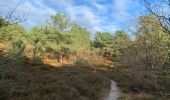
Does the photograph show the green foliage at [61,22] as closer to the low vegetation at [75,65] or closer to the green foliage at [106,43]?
the low vegetation at [75,65]

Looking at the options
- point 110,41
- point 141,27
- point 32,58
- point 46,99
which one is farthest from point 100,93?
point 110,41

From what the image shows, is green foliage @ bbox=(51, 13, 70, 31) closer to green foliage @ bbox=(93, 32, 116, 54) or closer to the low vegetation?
the low vegetation

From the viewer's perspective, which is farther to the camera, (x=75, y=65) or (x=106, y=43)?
(x=106, y=43)

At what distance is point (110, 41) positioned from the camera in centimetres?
7994

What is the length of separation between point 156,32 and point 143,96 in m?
9.21

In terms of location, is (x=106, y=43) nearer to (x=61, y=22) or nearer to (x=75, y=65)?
(x=61, y=22)

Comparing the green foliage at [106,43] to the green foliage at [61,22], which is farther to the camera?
the green foliage at [106,43]

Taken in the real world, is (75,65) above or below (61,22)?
below

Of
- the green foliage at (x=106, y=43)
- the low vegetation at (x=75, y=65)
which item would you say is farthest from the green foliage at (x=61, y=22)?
the green foliage at (x=106, y=43)

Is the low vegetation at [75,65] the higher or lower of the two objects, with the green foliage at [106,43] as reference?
lower

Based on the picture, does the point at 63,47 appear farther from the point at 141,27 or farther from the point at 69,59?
the point at 141,27

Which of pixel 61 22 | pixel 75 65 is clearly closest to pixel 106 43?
pixel 61 22

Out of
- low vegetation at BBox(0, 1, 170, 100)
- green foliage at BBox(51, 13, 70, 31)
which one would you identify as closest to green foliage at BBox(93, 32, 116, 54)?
low vegetation at BBox(0, 1, 170, 100)

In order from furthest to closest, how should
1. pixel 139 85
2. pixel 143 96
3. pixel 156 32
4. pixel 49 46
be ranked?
pixel 49 46 < pixel 156 32 < pixel 139 85 < pixel 143 96
